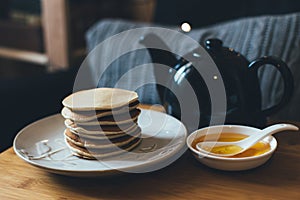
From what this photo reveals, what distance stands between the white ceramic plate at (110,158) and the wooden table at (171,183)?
0.09 ft

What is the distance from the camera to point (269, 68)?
4.50 feet

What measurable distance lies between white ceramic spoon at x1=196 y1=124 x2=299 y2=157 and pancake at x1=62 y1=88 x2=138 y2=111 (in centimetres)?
16

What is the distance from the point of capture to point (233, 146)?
0.81 m

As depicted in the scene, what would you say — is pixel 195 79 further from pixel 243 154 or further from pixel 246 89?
pixel 243 154

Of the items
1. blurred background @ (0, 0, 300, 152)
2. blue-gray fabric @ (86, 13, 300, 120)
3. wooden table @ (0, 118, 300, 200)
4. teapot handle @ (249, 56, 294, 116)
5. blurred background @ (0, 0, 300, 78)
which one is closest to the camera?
wooden table @ (0, 118, 300, 200)

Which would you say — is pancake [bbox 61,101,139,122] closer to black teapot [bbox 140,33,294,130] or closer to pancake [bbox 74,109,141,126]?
pancake [bbox 74,109,141,126]

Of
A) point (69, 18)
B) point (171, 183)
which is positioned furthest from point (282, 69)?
point (69, 18)

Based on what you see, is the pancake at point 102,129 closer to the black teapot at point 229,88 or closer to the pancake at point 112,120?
the pancake at point 112,120

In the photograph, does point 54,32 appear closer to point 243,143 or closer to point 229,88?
point 229,88

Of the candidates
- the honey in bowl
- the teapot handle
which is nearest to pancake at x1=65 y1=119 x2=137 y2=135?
the honey in bowl

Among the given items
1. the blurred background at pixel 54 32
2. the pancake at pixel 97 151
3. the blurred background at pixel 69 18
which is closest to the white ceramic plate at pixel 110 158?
the pancake at pixel 97 151

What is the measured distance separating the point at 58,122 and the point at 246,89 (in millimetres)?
417

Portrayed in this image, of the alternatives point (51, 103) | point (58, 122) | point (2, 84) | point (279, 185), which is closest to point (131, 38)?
point (51, 103)

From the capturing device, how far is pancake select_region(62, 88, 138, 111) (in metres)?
0.78
